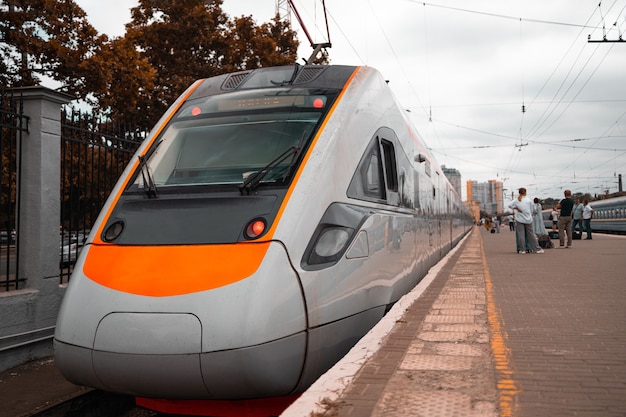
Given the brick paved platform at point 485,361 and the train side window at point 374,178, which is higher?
the train side window at point 374,178

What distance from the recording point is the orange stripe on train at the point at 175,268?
11.7 ft

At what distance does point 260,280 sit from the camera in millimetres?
3551

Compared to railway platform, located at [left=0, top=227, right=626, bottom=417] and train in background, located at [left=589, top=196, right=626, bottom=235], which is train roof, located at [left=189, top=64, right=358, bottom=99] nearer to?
railway platform, located at [left=0, top=227, right=626, bottom=417]

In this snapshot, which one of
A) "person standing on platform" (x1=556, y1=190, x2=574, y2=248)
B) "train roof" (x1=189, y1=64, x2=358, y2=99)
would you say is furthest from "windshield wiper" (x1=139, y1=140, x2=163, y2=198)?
"person standing on platform" (x1=556, y1=190, x2=574, y2=248)

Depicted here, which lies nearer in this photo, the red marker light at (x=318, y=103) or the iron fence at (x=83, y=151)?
the red marker light at (x=318, y=103)

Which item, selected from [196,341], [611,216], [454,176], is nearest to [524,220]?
[196,341]

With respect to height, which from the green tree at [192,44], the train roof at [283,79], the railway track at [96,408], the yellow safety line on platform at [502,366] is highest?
the green tree at [192,44]

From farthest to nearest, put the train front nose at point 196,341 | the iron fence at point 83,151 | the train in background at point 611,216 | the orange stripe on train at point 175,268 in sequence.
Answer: the train in background at point 611,216 < the iron fence at point 83,151 < the orange stripe on train at point 175,268 < the train front nose at point 196,341

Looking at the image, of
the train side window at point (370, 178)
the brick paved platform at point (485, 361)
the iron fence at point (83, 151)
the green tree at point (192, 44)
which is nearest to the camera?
the brick paved platform at point (485, 361)

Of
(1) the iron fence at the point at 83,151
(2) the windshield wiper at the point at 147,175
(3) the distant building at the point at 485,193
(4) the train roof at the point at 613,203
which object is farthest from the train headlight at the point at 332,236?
(3) the distant building at the point at 485,193

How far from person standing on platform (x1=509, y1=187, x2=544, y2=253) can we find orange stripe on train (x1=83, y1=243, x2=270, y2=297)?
12.1 meters

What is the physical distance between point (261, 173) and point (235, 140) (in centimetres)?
71

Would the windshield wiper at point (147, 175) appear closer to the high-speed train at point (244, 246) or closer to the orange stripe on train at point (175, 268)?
the high-speed train at point (244, 246)

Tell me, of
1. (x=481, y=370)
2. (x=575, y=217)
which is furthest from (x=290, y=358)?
(x=575, y=217)
